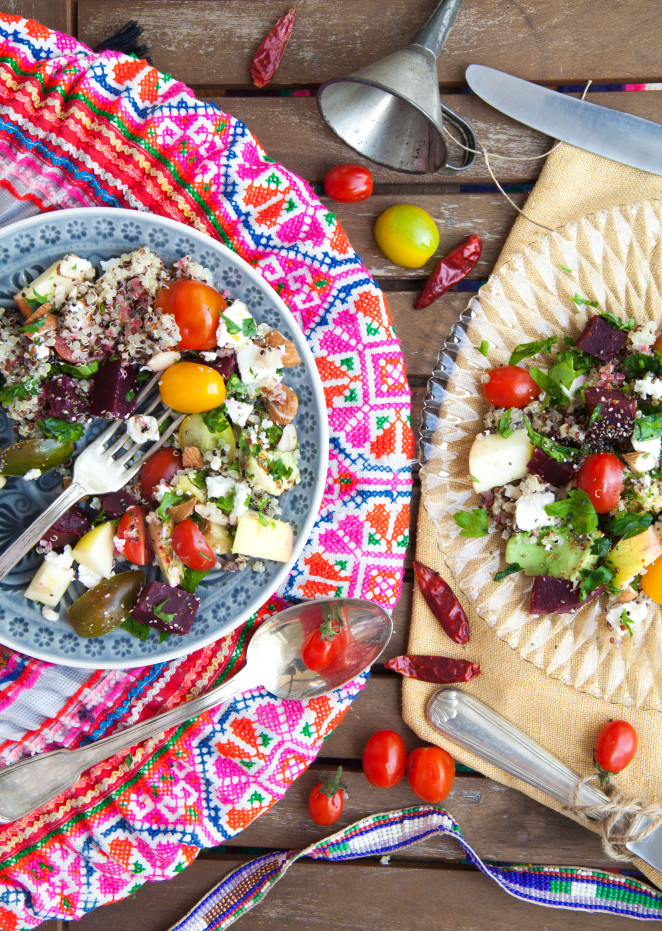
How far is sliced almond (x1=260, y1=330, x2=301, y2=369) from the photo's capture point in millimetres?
1751

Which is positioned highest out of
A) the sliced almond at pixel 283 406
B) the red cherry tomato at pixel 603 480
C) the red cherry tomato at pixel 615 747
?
the sliced almond at pixel 283 406

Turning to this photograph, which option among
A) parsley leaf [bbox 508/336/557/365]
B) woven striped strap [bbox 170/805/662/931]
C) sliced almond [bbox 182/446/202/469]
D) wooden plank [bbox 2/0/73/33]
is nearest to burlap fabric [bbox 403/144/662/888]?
woven striped strap [bbox 170/805/662/931]

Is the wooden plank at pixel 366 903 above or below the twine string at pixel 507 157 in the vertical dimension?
below

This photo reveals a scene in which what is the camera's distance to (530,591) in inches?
74.7

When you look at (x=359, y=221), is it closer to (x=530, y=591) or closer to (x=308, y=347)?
(x=308, y=347)

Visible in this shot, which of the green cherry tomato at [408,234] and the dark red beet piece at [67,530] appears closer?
the dark red beet piece at [67,530]

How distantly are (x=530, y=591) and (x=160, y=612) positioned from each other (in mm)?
1077

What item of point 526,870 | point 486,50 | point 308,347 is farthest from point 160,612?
point 486,50

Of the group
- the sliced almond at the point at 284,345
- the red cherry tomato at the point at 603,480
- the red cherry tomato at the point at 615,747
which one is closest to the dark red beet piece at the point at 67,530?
the sliced almond at the point at 284,345

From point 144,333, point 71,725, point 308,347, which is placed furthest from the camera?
point 71,725

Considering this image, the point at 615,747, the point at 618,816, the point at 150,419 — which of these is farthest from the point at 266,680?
the point at 618,816

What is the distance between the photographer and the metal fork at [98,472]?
172 centimetres

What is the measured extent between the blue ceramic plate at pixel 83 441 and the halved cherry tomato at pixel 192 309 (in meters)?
0.14

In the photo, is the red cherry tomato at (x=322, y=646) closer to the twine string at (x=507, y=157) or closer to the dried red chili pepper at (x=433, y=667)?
the dried red chili pepper at (x=433, y=667)
